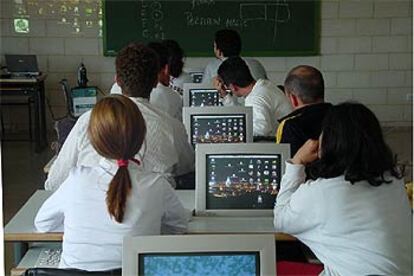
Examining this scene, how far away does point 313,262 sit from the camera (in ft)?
8.75

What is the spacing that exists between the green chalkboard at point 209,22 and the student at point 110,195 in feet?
19.9

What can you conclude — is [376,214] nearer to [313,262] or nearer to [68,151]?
[313,262]

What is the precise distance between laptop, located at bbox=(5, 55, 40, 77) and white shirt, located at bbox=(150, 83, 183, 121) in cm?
357

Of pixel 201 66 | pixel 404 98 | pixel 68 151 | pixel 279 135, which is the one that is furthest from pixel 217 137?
pixel 404 98

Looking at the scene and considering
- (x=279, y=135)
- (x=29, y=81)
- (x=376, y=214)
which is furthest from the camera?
(x=29, y=81)

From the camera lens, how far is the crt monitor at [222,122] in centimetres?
366

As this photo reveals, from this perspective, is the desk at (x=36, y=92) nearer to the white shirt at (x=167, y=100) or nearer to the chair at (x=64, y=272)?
the white shirt at (x=167, y=100)

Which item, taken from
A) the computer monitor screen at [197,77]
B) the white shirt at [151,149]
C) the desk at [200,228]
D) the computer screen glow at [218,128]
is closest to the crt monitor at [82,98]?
the computer monitor screen at [197,77]

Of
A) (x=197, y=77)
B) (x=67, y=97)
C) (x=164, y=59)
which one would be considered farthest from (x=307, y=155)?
(x=67, y=97)

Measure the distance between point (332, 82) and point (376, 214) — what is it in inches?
254

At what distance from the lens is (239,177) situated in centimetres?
275

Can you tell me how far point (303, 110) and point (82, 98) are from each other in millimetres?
5050

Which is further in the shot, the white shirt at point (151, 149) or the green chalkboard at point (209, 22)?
the green chalkboard at point (209, 22)

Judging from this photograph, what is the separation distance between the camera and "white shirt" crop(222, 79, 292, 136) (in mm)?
4445
